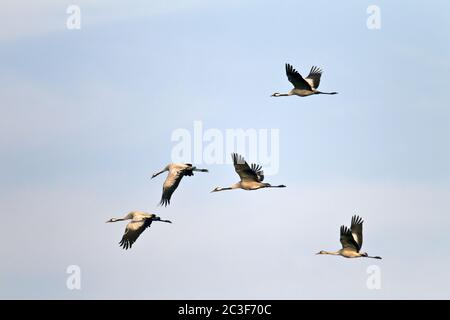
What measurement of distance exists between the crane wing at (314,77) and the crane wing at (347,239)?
687cm

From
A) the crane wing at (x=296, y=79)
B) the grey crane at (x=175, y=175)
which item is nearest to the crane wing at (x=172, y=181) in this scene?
the grey crane at (x=175, y=175)

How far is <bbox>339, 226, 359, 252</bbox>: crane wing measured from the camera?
47719 millimetres

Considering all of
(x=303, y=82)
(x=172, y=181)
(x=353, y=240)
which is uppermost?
(x=303, y=82)

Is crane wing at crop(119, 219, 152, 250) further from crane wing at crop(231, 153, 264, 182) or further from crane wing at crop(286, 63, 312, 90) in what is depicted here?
crane wing at crop(286, 63, 312, 90)

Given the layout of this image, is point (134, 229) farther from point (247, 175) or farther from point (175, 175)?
point (247, 175)

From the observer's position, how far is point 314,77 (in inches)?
2094

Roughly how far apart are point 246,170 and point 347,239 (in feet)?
13.3

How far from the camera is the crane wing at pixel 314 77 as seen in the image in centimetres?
→ 5281

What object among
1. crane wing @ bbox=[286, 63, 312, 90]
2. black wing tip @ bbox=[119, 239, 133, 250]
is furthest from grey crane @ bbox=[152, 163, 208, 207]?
crane wing @ bbox=[286, 63, 312, 90]

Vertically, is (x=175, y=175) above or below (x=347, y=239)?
above

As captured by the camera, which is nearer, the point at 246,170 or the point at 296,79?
the point at 246,170

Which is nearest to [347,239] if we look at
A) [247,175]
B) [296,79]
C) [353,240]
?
[353,240]
